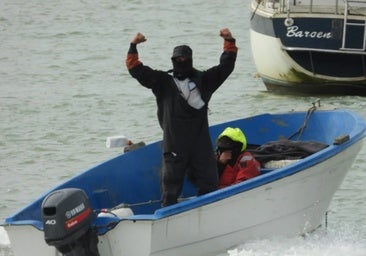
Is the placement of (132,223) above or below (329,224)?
above

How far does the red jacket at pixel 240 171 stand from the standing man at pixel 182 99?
68 cm

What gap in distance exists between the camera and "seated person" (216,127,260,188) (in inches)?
477

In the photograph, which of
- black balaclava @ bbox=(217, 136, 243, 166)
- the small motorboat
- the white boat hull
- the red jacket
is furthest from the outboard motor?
black balaclava @ bbox=(217, 136, 243, 166)

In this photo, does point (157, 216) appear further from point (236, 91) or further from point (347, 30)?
point (236, 91)

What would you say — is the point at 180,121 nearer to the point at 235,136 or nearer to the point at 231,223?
the point at 231,223

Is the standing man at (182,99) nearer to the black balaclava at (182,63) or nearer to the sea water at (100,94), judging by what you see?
the black balaclava at (182,63)

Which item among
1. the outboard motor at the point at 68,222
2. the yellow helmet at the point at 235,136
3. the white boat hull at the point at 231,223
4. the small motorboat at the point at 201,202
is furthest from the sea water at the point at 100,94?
the outboard motor at the point at 68,222

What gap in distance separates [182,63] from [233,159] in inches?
51.5

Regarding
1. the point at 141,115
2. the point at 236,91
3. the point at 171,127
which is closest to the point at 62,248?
the point at 171,127

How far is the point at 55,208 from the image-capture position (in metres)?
10.4

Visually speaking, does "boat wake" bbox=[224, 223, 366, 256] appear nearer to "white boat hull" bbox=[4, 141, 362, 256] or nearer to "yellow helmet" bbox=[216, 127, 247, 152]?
"white boat hull" bbox=[4, 141, 362, 256]

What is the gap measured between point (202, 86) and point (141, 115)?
8.60 meters

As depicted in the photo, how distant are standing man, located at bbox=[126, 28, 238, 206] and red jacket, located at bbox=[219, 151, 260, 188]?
2.24 ft

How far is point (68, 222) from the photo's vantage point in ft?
34.1
